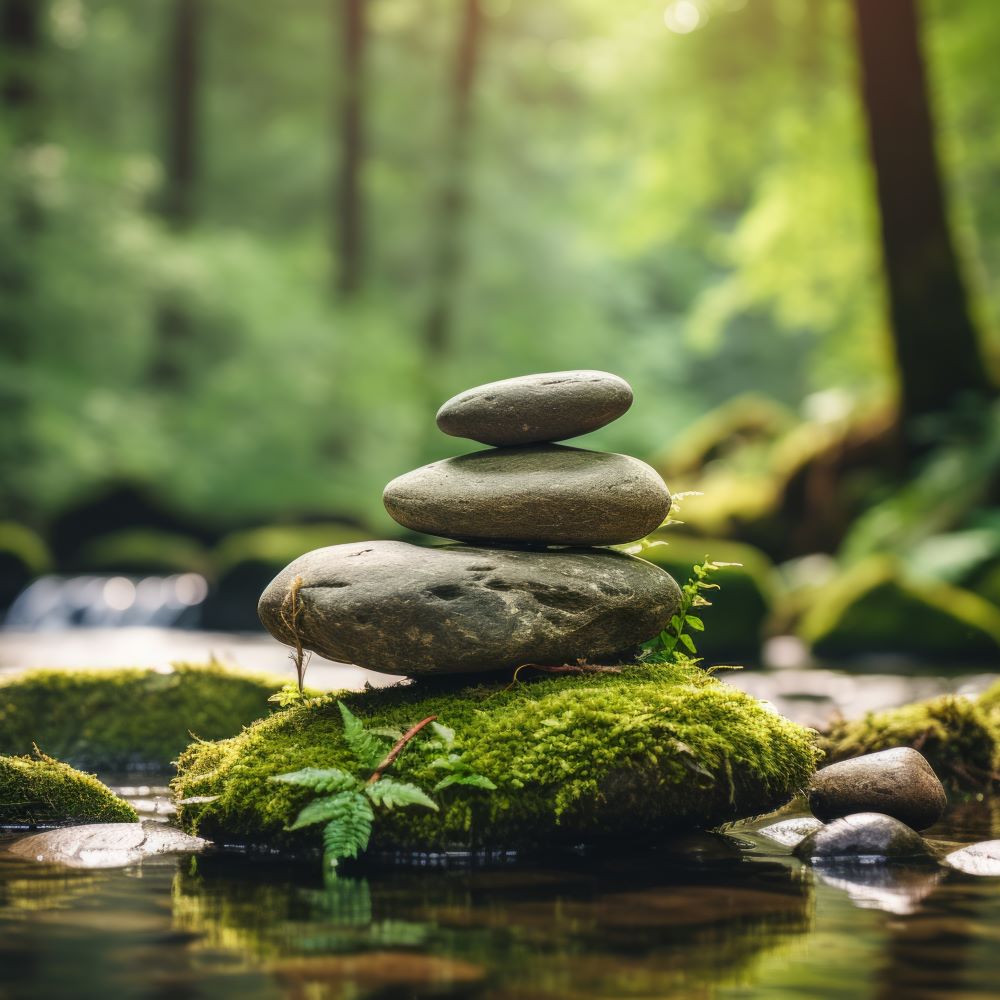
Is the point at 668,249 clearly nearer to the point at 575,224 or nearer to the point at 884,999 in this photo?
the point at 575,224

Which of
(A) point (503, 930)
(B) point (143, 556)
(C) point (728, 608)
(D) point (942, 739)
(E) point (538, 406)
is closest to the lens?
(A) point (503, 930)

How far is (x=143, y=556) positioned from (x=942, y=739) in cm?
1796

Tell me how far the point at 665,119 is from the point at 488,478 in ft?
69.8

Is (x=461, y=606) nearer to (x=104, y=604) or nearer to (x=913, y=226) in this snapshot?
(x=913, y=226)

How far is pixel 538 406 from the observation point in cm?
590

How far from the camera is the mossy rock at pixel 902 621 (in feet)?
45.3

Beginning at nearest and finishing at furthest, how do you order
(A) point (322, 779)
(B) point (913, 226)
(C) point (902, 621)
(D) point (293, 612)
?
1. (A) point (322, 779)
2. (D) point (293, 612)
3. (C) point (902, 621)
4. (B) point (913, 226)

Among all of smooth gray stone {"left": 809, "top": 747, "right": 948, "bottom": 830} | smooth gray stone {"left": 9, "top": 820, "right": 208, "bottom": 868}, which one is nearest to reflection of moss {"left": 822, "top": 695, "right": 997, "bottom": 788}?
smooth gray stone {"left": 809, "top": 747, "right": 948, "bottom": 830}

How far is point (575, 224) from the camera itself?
3316cm

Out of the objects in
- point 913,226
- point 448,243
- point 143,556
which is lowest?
point 143,556

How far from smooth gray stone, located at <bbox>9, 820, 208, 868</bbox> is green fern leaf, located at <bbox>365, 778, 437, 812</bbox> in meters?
0.89

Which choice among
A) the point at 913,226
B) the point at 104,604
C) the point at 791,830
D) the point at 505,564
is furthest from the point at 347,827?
the point at 104,604

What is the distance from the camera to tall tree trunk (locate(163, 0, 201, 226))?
28328 mm

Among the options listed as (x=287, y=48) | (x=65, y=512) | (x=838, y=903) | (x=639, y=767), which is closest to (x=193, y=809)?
(x=639, y=767)
